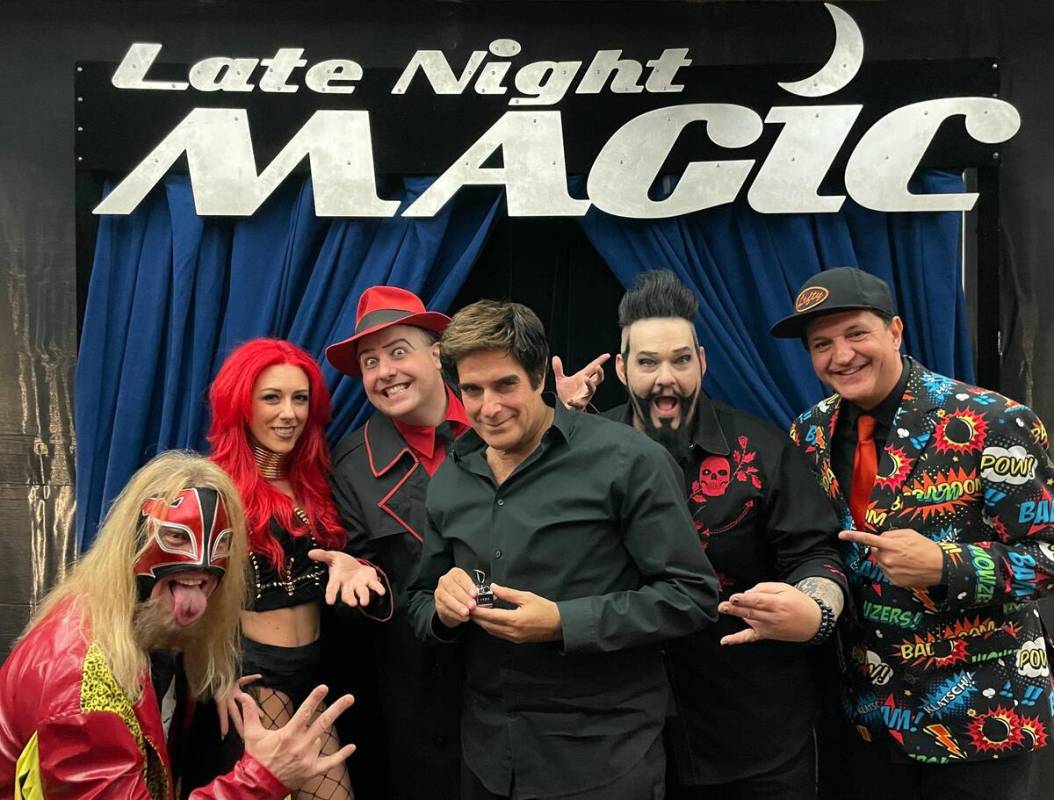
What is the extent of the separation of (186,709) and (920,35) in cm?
349

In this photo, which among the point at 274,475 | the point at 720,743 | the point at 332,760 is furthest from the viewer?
the point at 274,475

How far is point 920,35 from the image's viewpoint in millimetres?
3746

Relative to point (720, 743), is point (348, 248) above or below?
above

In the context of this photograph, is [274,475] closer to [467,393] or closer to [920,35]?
[467,393]

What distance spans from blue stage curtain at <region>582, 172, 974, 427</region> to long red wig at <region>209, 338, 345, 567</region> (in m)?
1.24

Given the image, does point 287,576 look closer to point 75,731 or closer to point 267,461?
point 267,461

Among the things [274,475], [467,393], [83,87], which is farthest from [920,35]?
[83,87]

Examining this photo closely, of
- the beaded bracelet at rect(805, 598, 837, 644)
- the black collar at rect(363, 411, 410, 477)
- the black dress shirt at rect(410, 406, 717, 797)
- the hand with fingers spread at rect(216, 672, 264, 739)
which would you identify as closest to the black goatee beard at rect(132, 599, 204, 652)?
the hand with fingers spread at rect(216, 672, 264, 739)

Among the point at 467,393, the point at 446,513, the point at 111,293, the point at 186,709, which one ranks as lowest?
the point at 186,709

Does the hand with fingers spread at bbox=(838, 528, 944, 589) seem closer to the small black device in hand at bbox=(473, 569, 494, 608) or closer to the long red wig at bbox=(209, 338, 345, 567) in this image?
the small black device in hand at bbox=(473, 569, 494, 608)

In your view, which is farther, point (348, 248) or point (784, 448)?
point (348, 248)

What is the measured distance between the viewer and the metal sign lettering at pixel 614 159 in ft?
11.7

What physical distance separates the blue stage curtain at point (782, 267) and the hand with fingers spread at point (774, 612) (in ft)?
3.90

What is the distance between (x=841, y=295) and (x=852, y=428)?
412 mm
